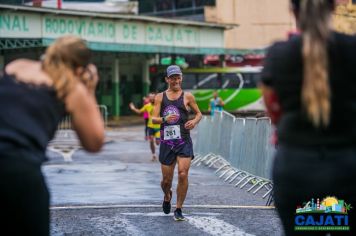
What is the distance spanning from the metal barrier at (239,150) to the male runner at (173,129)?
5.98ft

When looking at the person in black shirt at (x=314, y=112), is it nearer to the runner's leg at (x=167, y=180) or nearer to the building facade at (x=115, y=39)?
the runner's leg at (x=167, y=180)

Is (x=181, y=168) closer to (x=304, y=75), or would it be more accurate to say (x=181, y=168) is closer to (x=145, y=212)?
(x=145, y=212)

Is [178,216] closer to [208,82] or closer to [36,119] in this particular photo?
[36,119]

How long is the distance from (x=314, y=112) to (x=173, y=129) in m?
6.47

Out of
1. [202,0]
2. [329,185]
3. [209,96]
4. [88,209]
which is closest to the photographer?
[329,185]

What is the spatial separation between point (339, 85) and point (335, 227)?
27.9 inches

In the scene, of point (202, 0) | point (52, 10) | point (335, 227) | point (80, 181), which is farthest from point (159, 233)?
point (202, 0)

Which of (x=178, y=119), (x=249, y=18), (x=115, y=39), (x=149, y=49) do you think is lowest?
(x=178, y=119)

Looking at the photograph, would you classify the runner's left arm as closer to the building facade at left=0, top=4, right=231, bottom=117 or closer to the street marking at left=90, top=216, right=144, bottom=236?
the street marking at left=90, top=216, right=144, bottom=236

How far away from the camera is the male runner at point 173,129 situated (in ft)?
30.7

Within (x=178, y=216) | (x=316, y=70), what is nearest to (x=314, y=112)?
(x=316, y=70)

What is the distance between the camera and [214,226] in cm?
836

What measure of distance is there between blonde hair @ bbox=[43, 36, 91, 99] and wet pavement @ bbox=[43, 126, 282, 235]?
470cm

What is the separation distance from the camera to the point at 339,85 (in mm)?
3178
